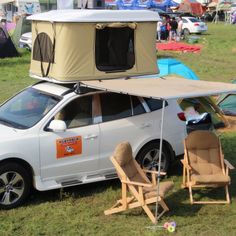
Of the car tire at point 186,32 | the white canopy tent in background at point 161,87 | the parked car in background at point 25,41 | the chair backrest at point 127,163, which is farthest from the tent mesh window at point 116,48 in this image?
the car tire at point 186,32

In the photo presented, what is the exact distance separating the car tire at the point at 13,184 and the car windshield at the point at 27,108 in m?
0.60

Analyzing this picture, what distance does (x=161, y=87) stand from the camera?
6836 millimetres

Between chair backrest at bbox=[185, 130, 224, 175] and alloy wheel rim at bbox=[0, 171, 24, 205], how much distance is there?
248 cm

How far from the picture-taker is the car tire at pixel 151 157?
780cm

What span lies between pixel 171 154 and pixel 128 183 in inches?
69.8

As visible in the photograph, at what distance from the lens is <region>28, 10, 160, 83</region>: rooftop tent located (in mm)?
7418

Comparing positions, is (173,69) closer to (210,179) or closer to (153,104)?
(153,104)

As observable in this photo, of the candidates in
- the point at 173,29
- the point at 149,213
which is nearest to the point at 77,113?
the point at 149,213

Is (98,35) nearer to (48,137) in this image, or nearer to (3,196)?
(48,137)

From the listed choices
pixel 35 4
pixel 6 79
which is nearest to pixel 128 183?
pixel 6 79

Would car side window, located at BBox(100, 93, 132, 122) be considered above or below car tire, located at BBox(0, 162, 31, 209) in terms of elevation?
above

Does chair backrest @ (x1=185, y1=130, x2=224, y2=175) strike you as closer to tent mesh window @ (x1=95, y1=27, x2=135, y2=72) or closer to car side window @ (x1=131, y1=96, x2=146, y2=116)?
car side window @ (x1=131, y1=96, x2=146, y2=116)

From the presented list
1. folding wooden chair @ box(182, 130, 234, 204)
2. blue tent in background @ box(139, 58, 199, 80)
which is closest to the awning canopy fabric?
folding wooden chair @ box(182, 130, 234, 204)

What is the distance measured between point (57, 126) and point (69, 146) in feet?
1.30
